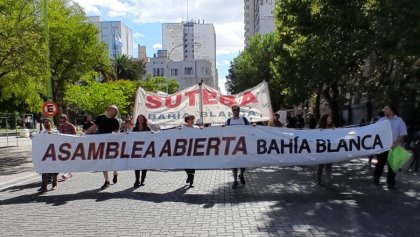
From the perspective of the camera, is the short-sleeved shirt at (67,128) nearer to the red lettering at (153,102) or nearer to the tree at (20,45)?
the red lettering at (153,102)

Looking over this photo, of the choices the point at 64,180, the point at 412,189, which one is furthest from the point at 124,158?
the point at 412,189

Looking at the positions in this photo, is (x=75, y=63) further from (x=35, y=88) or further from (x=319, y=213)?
(x=319, y=213)

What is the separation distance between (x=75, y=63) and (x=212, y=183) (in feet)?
68.1

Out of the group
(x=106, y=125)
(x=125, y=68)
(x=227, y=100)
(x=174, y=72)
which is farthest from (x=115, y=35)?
Result: (x=106, y=125)

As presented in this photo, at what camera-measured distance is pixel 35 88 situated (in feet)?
92.7

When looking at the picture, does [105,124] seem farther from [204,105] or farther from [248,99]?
[248,99]

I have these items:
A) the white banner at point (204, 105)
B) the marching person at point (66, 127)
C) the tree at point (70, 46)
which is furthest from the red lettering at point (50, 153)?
the tree at point (70, 46)

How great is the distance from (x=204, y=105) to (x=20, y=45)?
844 cm

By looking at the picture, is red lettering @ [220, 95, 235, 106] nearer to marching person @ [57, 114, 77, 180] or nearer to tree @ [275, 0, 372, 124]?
tree @ [275, 0, 372, 124]

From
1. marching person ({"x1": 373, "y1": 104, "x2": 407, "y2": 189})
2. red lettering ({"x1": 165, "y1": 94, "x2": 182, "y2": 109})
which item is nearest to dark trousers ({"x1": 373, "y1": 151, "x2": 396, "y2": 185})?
marching person ({"x1": 373, "y1": 104, "x2": 407, "y2": 189})

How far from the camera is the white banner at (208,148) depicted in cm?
1098

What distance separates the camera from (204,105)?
18062mm

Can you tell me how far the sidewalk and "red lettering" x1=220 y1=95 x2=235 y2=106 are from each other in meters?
4.98

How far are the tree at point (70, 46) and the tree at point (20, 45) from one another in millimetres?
4715
